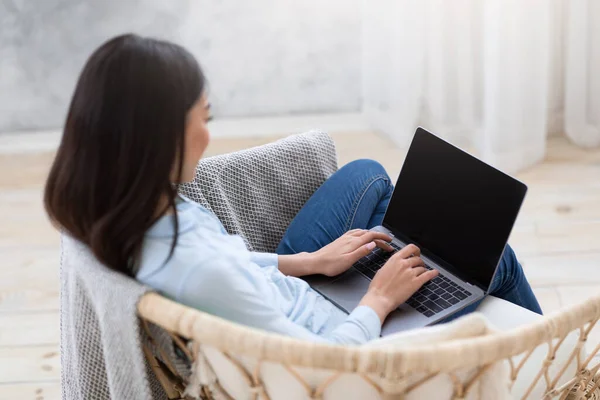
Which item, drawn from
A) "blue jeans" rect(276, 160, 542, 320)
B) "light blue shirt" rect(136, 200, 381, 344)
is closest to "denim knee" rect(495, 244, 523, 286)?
"blue jeans" rect(276, 160, 542, 320)

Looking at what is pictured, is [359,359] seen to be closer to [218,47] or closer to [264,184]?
[264,184]

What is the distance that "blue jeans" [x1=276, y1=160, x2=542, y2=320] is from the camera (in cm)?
146


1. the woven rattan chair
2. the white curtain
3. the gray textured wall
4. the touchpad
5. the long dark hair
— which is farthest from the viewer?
the gray textured wall

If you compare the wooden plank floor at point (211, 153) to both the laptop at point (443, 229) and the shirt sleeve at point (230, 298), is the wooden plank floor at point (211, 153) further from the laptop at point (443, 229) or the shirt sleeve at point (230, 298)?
the shirt sleeve at point (230, 298)

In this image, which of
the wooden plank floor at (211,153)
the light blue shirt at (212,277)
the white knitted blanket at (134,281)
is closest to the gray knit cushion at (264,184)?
the white knitted blanket at (134,281)

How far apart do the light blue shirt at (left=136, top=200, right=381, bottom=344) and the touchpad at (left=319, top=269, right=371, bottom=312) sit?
0.54 ft

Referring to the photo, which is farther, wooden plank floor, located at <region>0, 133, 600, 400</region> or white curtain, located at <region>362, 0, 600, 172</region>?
white curtain, located at <region>362, 0, 600, 172</region>

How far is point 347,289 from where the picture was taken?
4.51 ft

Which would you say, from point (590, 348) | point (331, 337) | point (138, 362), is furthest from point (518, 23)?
point (138, 362)

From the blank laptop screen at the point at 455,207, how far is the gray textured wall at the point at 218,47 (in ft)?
4.70

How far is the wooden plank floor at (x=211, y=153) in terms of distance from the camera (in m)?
1.87

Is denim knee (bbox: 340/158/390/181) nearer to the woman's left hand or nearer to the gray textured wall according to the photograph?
the woman's left hand

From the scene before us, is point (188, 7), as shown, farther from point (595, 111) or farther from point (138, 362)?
point (138, 362)

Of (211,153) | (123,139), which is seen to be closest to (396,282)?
(123,139)
